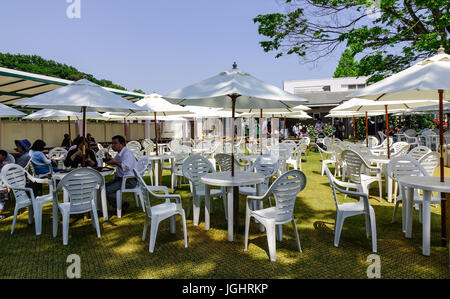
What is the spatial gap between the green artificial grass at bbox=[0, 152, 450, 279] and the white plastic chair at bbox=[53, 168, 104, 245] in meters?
0.41

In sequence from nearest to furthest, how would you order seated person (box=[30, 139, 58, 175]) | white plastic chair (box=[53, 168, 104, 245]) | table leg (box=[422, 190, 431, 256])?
table leg (box=[422, 190, 431, 256]) < white plastic chair (box=[53, 168, 104, 245]) < seated person (box=[30, 139, 58, 175])

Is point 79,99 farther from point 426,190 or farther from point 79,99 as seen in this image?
point 426,190

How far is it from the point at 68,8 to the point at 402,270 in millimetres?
5221

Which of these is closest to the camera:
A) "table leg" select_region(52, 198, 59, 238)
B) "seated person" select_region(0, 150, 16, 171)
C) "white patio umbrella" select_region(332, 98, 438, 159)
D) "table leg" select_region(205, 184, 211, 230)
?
"table leg" select_region(52, 198, 59, 238)

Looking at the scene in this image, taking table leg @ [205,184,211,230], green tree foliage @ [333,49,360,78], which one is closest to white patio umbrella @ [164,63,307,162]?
table leg @ [205,184,211,230]

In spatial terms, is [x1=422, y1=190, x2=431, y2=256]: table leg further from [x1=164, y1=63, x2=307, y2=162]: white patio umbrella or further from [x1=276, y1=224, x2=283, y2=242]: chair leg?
[x1=164, y1=63, x2=307, y2=162]: white patio umbrella

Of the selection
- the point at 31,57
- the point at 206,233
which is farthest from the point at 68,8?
the point at 31,57

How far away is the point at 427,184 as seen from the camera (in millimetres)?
3434

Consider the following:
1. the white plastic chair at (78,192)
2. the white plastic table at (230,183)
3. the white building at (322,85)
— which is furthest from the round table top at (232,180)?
the white building at (322,85)

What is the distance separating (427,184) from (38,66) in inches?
2304

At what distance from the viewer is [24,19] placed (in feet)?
18.2

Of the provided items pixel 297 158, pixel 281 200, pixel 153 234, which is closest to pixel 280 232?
pixel 281 200

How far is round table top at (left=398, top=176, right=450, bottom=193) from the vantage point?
3285 millimetres

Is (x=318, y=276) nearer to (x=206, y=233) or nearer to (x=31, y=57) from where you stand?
(x=206, y=233)
